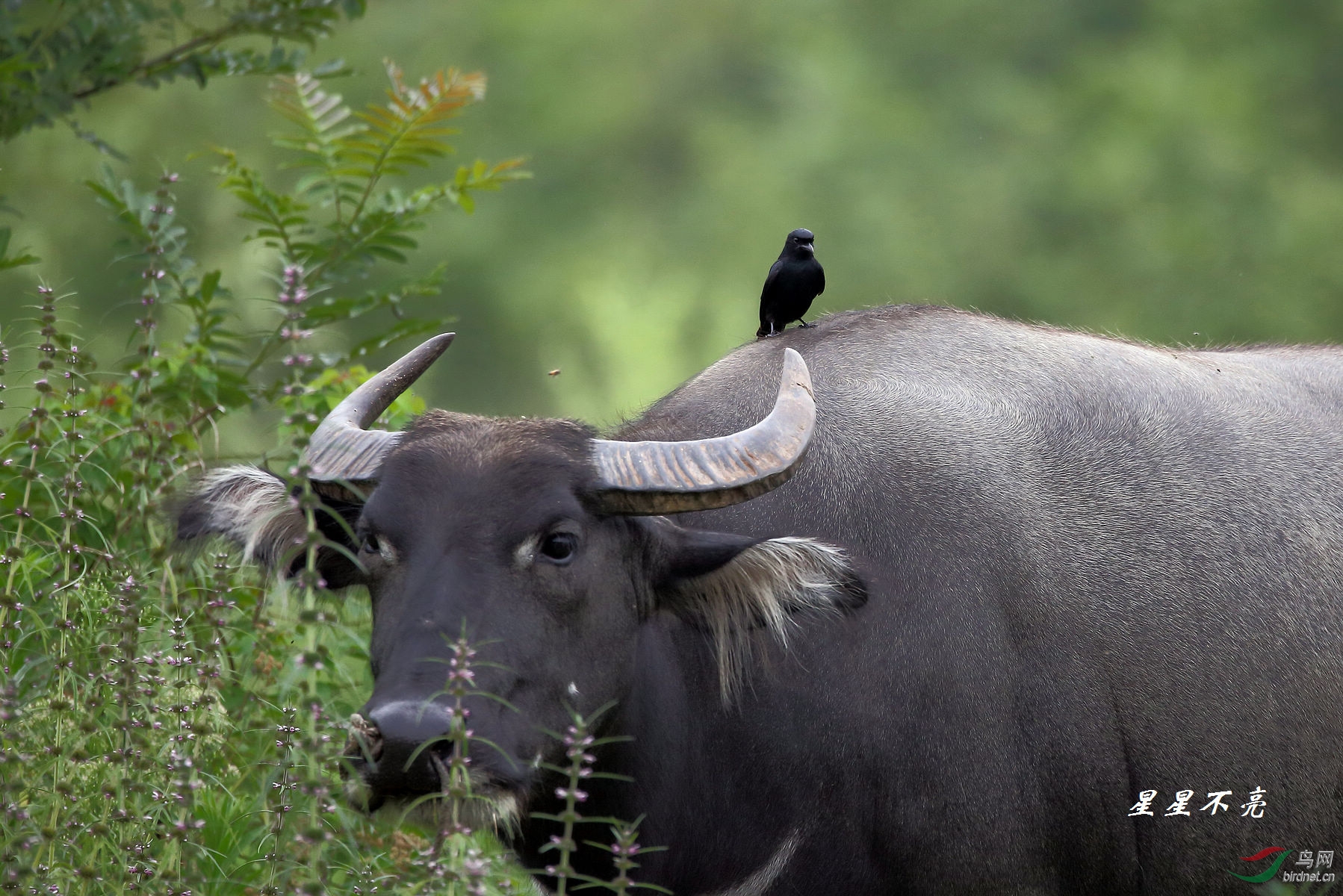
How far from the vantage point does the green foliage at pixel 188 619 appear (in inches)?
132

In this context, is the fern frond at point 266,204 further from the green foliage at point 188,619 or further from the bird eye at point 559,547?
the bird eye at point 559,547

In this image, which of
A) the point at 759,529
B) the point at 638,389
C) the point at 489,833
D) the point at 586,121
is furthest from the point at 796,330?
the point at 586,121

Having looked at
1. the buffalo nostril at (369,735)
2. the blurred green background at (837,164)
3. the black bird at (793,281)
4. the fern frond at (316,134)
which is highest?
the blurred green background at (837,164)

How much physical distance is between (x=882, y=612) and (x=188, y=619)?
99.7 inches

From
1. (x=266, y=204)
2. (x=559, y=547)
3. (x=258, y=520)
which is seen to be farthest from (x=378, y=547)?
(x=266, y=204)

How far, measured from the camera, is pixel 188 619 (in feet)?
16.6

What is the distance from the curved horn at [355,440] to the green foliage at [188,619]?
13 cm

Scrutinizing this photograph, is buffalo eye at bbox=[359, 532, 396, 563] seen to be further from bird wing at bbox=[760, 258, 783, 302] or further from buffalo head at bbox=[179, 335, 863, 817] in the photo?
bird wing at bbox=[760, 258, 783, 302]

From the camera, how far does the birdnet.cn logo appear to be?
416 cm

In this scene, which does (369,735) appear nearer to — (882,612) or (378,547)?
(378,547)

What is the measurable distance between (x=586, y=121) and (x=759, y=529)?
2256cm

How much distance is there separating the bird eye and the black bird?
55.4 inches

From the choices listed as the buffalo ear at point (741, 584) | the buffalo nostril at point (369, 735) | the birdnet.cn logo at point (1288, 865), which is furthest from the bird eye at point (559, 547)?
the birdnet.cn logo at point (1288, 865)

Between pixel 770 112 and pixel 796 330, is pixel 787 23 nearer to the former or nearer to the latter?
pixel 770 112
